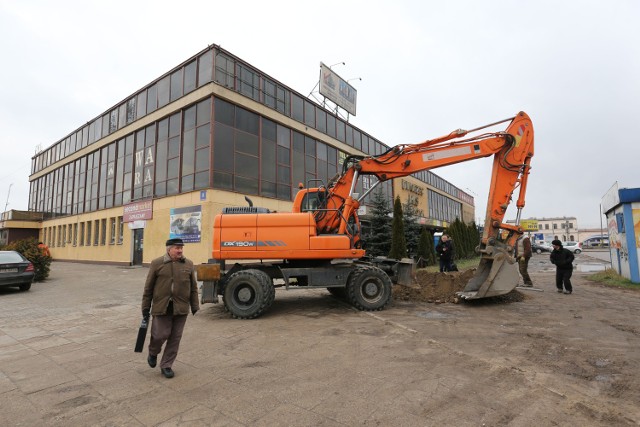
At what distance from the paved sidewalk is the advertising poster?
35.4 feet

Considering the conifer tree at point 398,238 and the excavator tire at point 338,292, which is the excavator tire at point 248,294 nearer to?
the excavator tire at point 338,292

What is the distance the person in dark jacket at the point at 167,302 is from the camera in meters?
4.20

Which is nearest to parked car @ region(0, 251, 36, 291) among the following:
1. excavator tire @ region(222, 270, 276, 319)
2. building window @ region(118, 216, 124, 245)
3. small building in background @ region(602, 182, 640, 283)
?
excavator tire @ region(222, 270, 276, 319)

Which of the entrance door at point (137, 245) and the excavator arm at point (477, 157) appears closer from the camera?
the excavator arm at point (477, 157)

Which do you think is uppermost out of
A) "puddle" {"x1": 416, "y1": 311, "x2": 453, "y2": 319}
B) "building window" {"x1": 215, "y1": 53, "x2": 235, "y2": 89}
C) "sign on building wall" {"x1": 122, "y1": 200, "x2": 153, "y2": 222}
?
"building window" {"x1": 215, "y1": 53, "x2": 235, "y2": 89}

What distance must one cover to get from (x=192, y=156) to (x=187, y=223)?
386 centimetres

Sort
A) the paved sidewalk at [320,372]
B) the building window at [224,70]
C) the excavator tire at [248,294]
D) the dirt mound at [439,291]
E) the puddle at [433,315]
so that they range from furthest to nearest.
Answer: the building window at [224,70] < the dirt mound at [439,291] < the excavator tire at [248,294] < the puddle at [433,315] < the paved sidewalk at [320,372]

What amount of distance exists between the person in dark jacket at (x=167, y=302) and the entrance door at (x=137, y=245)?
20585mm

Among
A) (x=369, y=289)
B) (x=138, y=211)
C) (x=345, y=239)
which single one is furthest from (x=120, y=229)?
(x=369, y=289)

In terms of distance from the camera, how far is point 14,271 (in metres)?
11.5

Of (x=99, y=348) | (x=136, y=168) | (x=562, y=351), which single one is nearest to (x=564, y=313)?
(x=562, y=351)

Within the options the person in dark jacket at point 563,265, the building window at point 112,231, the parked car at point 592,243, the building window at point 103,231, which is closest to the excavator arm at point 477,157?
the person in dark jacket at point 563,265

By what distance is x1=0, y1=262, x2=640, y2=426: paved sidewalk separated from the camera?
3.22 m

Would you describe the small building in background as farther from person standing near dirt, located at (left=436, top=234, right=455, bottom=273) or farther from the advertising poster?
the advertising poster
